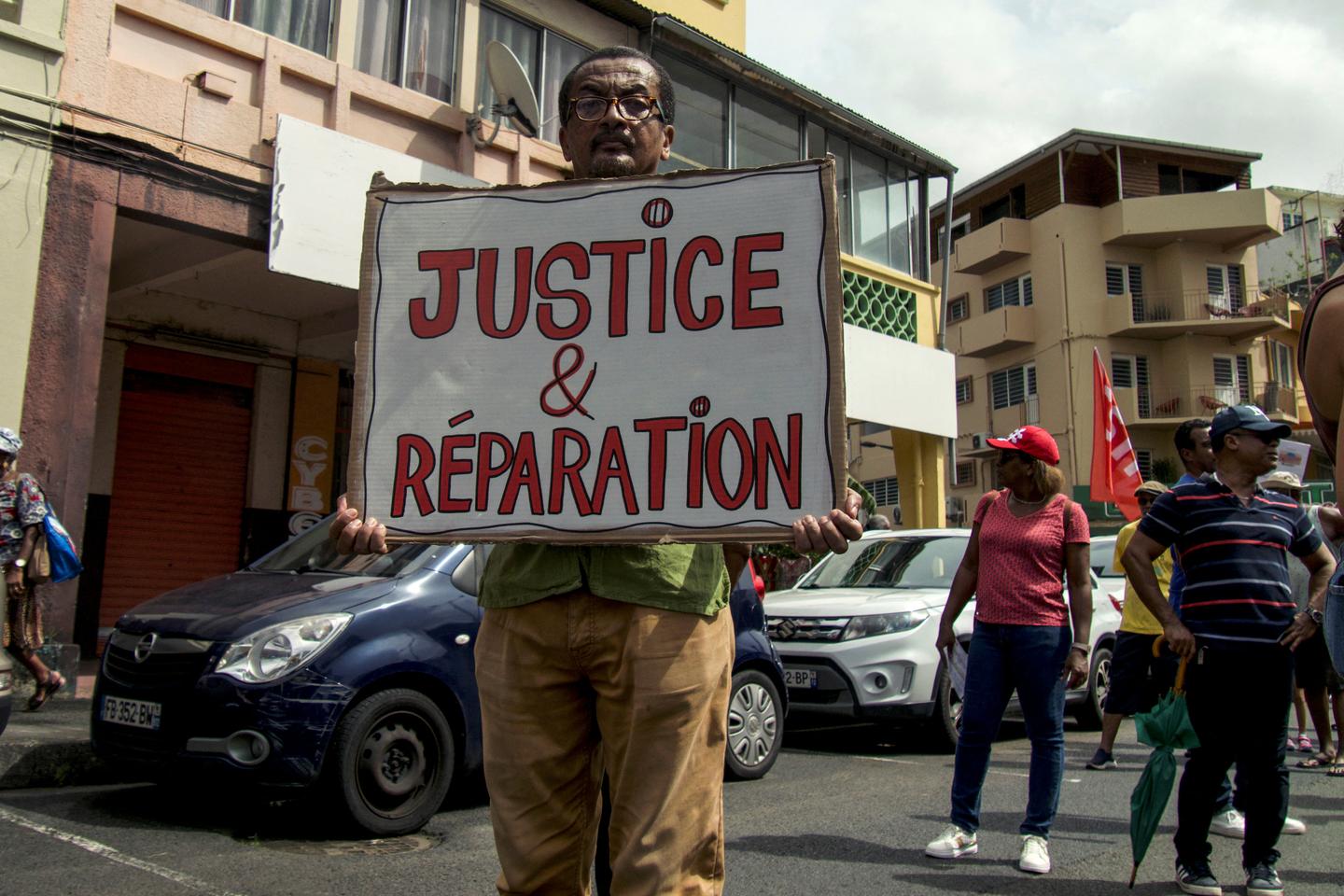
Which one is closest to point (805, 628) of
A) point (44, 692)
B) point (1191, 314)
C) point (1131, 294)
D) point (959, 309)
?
point (44, 692)

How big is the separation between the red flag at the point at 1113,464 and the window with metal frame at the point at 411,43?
840cm

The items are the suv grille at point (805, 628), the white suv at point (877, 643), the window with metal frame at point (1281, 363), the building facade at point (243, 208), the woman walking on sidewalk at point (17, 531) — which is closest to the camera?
the woman walking on sidewalk at point (17, 531)

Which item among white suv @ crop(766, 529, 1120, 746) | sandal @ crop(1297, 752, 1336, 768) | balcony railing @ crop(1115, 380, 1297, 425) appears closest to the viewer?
sandal @ crop(1297, 752, 1336, 768)

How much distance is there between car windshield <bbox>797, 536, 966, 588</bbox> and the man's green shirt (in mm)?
6599

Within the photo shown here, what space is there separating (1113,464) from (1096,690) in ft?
16.1

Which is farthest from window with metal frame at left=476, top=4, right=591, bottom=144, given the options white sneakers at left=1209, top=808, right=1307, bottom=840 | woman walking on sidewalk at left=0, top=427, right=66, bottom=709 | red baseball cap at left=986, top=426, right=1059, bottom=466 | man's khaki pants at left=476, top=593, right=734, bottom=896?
man's khaki pants at left=476, top=593, right=734, bottom=896

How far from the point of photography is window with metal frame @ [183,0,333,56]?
995cm

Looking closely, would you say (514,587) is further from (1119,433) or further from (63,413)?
(1119,433)

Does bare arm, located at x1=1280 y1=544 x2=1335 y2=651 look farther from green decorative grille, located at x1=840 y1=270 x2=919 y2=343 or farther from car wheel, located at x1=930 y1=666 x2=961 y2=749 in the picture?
green decorative grille, located at x1=840 y1=270 x2=919 y2=343

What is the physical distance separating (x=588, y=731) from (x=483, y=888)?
92.5 inches

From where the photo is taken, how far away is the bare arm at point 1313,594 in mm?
3998

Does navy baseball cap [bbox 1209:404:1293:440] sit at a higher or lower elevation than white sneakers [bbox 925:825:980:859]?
higher

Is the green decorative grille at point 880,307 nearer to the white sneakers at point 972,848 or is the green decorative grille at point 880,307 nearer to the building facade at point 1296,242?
the white sneakers at point 972,848

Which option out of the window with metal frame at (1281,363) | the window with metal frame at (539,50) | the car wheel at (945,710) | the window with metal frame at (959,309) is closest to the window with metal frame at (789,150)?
the window with metal frame at (539,50)
